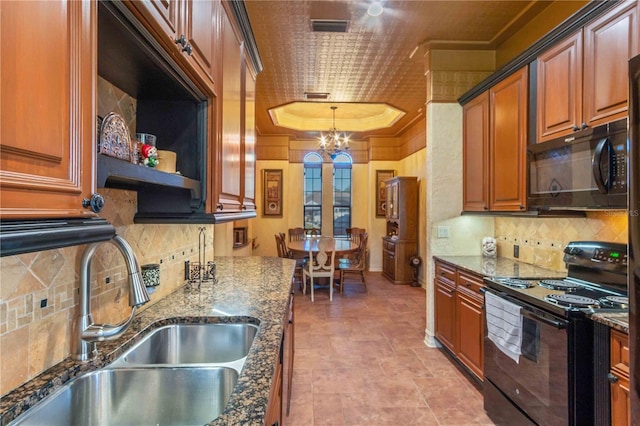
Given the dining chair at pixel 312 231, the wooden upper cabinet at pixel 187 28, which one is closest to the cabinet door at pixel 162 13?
the wooden upper cabinet at pixel 187 28

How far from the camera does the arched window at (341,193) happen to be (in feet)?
25.6

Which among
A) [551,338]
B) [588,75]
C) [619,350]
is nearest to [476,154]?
[588,75]

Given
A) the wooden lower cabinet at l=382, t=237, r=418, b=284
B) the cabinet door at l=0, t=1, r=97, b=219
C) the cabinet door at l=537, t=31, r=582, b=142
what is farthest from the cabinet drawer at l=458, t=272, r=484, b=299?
the wooden lower cabinet at l=382, t=237, r=418, b=284

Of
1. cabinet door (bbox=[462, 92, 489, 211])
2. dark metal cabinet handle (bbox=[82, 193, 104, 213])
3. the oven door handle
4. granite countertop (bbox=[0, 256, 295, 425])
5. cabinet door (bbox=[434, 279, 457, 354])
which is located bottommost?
cabinet door (bbox=[434, 279, 457, 354])

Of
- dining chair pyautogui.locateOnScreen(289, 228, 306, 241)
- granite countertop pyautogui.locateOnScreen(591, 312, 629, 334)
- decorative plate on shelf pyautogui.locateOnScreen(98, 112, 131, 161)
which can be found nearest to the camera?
decorative plate on shelf pyautogui.locateOnScreen(98, 112, 131, 161)

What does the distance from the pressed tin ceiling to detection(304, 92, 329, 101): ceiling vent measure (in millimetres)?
68

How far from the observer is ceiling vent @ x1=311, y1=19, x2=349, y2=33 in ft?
9.43

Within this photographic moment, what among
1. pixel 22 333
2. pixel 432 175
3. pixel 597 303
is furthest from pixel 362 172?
pixel 22 333

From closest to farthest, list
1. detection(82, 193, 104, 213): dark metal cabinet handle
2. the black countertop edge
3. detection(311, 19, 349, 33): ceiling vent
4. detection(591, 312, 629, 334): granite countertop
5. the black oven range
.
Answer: the black countertop edge, detection(82, 193, 104, 213): dark metal cabinet handle, detection(591, 312, 629, 334): granite countertop, the black oven range, detection(311, 19, 349, 33): ceiling vent

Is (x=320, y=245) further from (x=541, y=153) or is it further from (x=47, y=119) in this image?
(x=47, y=119)

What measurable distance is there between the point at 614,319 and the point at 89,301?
2.14 metres

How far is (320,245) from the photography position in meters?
5.07

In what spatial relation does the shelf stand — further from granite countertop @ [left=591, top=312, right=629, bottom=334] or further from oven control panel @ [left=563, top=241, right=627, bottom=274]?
oven control panel @ [left=563, top=241, right=627, bottom=274]

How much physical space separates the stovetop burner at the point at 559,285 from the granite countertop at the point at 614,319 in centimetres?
51
